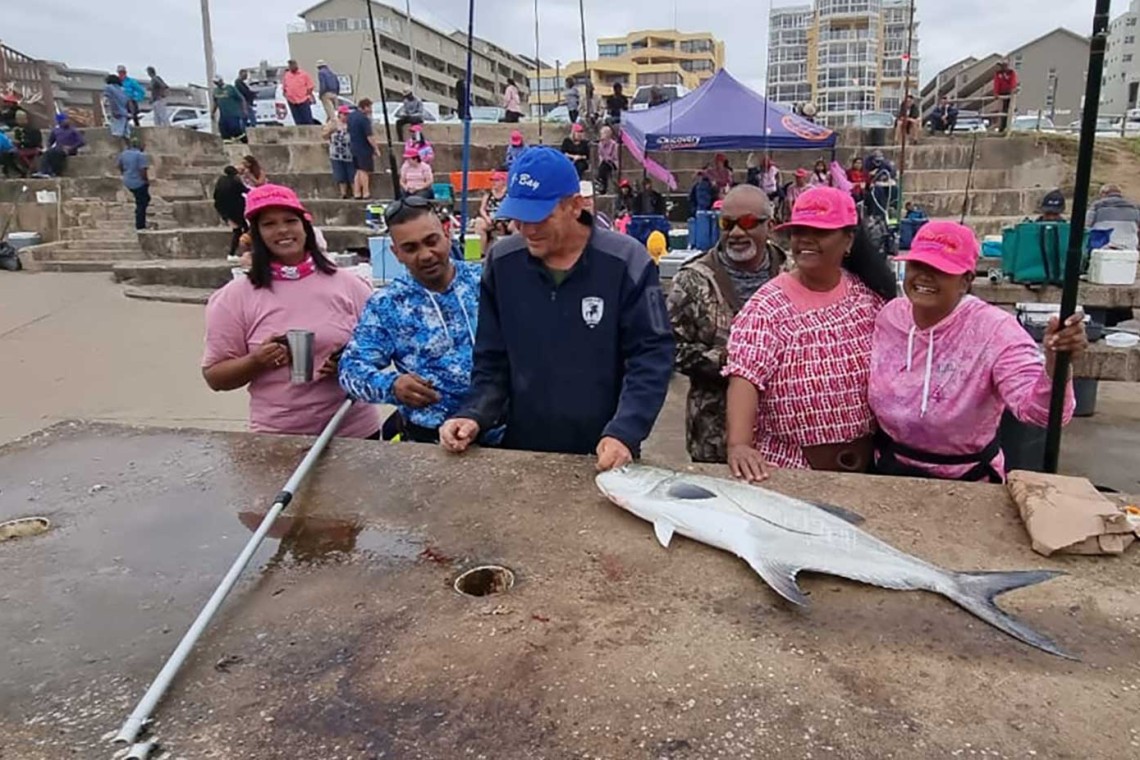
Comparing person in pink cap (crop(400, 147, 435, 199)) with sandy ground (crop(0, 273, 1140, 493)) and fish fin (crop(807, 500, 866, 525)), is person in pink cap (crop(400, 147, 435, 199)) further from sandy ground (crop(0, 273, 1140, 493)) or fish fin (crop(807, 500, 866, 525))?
fish fin (crop(807, 500, 866, 525))

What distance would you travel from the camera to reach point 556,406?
8.77 ft

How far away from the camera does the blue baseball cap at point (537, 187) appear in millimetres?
2383

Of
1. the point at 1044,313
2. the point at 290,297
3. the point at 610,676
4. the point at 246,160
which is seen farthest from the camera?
the point at 246,160

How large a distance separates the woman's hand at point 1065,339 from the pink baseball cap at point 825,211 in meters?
0.67

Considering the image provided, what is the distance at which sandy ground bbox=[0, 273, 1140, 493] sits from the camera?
559 cm

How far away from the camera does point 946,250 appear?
233 cm

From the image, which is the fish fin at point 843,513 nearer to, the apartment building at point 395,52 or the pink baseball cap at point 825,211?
the pink baseball cap at point 825,211

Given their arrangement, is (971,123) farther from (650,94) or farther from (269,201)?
(269,201)

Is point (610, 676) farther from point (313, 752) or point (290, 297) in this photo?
point (290, 297)

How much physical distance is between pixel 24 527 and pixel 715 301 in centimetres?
253

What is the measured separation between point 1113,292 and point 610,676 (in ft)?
16.2

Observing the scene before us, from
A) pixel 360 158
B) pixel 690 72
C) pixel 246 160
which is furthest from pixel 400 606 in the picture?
pixel 690 72

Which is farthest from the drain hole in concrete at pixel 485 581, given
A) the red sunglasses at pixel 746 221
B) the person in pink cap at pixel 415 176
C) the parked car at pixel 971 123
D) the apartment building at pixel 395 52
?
the apartment building at pixel 395 52

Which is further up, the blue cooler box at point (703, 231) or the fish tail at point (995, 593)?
the blue cooler box at point (703, 231)
